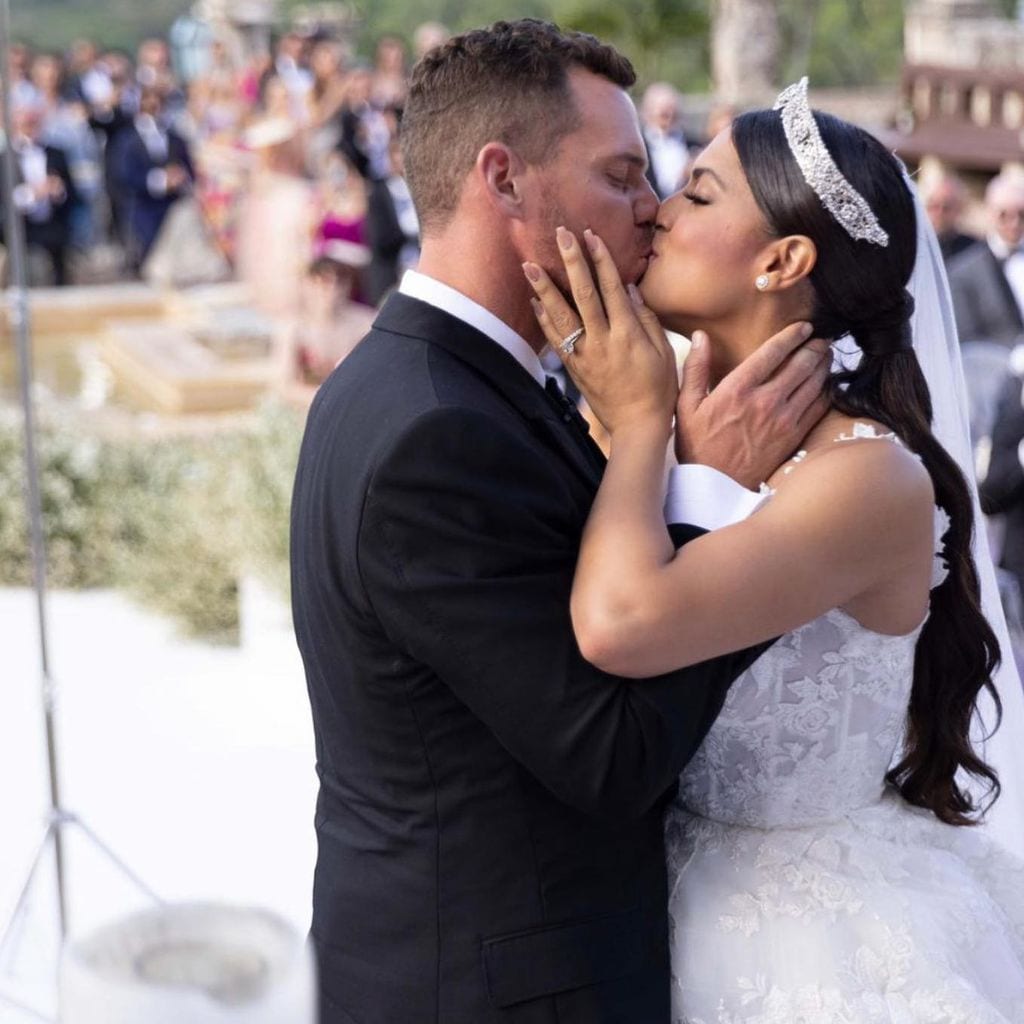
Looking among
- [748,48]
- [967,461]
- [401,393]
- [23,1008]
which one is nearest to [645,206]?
[401,393]

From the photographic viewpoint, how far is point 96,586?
8.26 meters

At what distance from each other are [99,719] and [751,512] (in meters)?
5.08

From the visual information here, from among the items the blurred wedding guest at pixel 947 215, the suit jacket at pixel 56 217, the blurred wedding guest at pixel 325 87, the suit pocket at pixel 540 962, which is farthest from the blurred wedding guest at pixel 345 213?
the suit pocket at pixel 540 962

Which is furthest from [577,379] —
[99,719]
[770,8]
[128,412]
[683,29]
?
[683,29]

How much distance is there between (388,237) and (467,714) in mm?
10682

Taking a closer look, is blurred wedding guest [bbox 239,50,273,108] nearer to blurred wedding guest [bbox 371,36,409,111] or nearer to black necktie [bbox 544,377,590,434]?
blurred wedding guest [bbox 371,36,409,111]

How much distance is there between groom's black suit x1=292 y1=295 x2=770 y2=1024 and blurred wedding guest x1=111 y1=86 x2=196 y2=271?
1629 centimetres

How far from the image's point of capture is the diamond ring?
91.2 inches

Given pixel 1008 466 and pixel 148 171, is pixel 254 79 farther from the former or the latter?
pixel 1008 466

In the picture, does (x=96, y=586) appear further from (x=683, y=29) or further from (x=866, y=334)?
(x=683, y=29)

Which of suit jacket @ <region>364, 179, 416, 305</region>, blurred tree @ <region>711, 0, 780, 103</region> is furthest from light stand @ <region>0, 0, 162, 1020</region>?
blurred tree @ <region>711, 0, 780, 103</region>

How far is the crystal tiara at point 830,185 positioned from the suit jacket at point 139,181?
16274mm

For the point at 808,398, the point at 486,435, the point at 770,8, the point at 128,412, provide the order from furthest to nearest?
1. the point at 770,8
2. the point at 128,412
3. the point at 808,398
4. the point at 486,435

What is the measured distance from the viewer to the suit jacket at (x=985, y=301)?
8422mm
